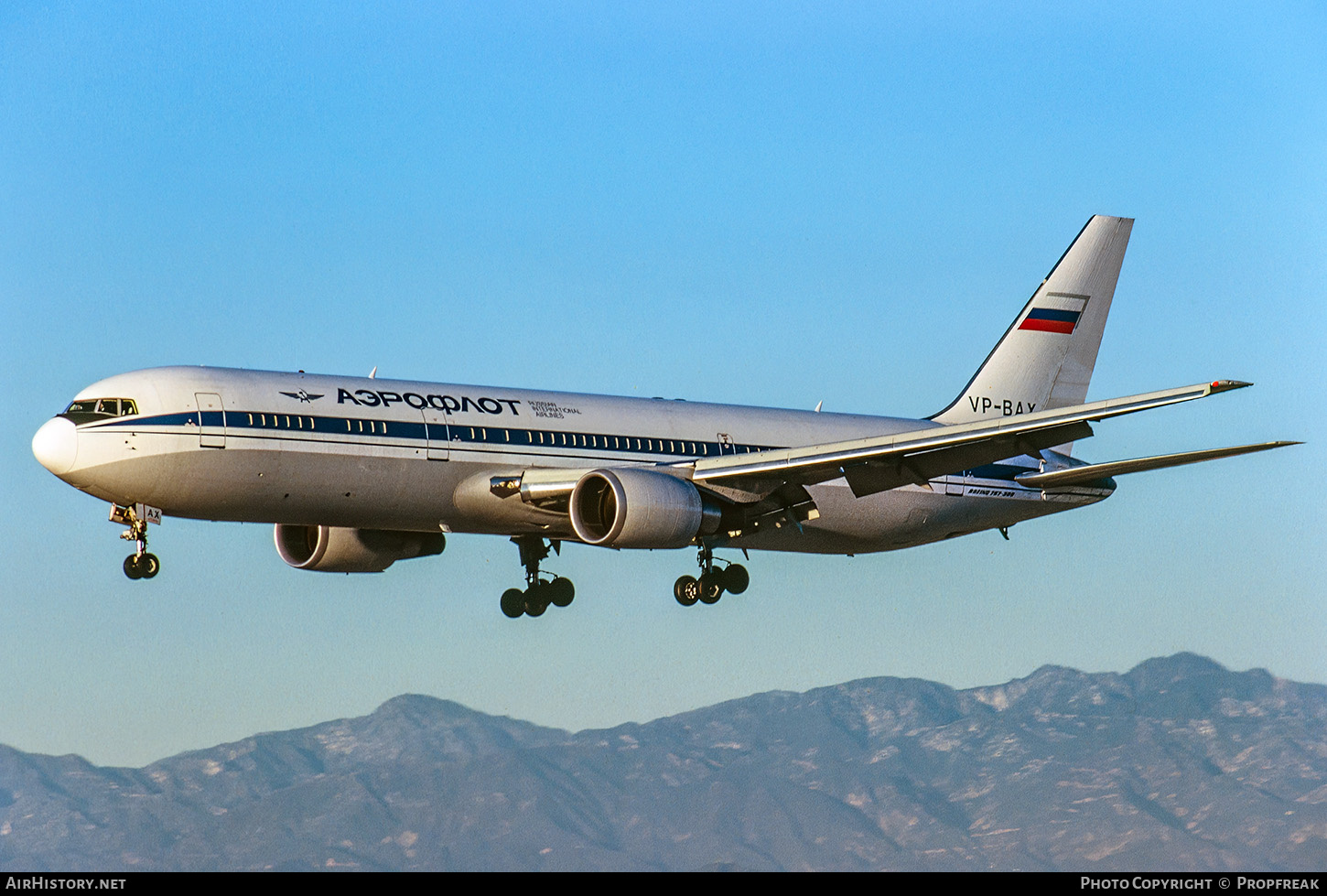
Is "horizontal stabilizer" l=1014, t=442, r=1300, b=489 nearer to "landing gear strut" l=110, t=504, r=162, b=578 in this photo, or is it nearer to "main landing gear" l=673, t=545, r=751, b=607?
"main landing gear" l=673, t=545, r=751, b=607

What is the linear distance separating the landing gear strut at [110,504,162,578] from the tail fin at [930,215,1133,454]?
25891mm

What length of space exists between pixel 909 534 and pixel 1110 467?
6511 mm

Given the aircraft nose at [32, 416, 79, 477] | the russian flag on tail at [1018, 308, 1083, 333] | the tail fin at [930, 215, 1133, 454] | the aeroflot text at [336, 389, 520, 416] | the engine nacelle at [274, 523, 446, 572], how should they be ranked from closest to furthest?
the aircraft nose at [32, 416, 79, 477] < the aeroflot text at [336, 389, 520, 416] < the engine nacelle at [274, 523, 446, 572] < the tail fin at [930, 215, 1133, 454] < the russian flag on tail at [1018, 308, 1083, 333]

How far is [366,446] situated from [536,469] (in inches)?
184

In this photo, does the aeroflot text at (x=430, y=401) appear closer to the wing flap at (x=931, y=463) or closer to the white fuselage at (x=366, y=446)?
the white fuselage at (x=366, y=446)

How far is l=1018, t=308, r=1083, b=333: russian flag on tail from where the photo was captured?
56625 millimetres

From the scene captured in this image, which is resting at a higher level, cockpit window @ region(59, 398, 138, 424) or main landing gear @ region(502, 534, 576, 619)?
cockpit window @ region(59, 398, 138, 424)

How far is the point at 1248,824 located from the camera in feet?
569

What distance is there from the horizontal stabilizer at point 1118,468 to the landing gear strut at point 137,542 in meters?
25.8
